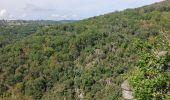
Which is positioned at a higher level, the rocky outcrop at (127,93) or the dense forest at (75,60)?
the rocky outcrop at (127,93)

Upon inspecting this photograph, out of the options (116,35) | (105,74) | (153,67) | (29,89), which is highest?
(153,67)

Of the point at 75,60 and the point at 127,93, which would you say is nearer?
the point at 127,93

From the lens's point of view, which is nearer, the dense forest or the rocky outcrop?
the rocky outcrop

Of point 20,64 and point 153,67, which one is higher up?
point 153,67

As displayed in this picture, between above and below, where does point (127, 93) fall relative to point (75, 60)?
above

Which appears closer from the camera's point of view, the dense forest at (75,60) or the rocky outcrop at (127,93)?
the rocky outcrop at (127,93)

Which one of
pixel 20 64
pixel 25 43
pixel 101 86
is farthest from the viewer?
pixel 25 43

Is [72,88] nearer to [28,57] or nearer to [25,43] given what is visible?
[28,57]

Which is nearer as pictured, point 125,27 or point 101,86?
point 101,86

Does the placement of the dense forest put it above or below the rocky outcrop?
below

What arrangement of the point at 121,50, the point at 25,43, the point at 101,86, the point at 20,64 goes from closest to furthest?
the point at 101,86 < the point at 121,50 < the point at 20,64 < the point at 25,43

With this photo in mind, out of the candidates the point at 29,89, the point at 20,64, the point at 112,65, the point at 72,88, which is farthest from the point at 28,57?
the point at 112,65
